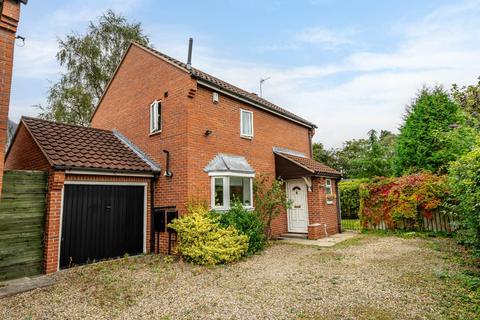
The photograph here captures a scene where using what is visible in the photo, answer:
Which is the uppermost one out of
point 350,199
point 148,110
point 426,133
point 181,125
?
point 148,110

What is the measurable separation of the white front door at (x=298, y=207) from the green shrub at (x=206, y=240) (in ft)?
17.1

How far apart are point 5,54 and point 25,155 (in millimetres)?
6008

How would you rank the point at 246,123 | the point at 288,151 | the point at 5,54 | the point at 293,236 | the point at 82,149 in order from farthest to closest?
the point at 288,151, the point at 293,236, the point at 246,123, the point at 82,149, the point at 5,54

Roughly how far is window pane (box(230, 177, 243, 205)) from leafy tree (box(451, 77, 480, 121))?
26.1ft

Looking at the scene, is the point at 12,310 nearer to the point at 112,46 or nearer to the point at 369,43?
the point at 369,43

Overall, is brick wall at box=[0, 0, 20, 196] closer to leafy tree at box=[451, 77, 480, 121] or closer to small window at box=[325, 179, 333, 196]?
leafy tree at box=[451, 77, 480, 121]

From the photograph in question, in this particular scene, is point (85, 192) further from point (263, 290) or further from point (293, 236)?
point (293, 236)

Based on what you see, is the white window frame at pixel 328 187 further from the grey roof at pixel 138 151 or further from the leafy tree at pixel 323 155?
the leafy tree at pixel 323 155

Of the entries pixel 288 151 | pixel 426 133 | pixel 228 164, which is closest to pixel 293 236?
pixel 288 151

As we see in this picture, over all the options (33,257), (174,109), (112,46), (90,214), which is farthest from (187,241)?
(112,46)

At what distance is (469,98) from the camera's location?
813 cm

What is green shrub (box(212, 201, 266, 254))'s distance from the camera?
8.86 metres

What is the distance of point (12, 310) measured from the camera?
4.75m

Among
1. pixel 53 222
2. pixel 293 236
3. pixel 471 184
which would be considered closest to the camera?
pixel 471 184
